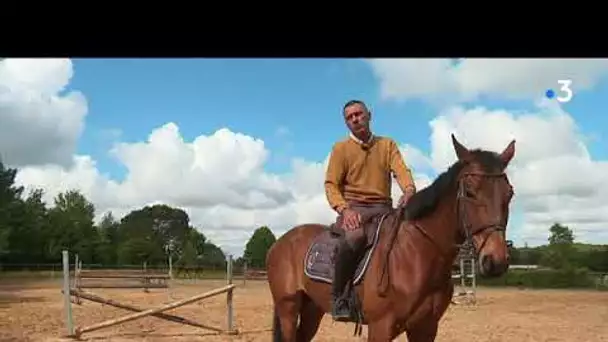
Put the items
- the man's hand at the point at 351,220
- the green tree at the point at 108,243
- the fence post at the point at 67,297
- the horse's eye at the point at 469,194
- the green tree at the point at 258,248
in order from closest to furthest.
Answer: the horse's eye at the point at 469,194 → the man's hand at the point at 351,220 → the fence post at the point at 67,297 → the green tree at the point at 258,248 → the green tree at the point at 108,243

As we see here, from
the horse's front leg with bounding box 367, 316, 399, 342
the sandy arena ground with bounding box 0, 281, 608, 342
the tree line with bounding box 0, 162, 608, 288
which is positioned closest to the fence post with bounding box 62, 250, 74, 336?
the sandy arena ground with bounding box 0, 281, 608, 342

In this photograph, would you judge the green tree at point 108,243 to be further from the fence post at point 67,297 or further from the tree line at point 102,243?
the fence post at point 67,297

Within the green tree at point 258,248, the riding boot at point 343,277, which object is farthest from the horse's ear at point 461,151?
the green tree at point 258,248

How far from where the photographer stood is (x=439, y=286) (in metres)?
4.62

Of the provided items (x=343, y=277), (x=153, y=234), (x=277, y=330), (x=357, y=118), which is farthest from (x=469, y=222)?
(x=153, y=234)

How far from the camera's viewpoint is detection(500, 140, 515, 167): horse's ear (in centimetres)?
441

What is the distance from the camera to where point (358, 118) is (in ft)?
16.3

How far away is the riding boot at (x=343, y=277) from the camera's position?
191 inches

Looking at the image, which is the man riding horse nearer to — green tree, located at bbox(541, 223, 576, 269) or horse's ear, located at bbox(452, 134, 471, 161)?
horse's ear, located at bbox(452, 134, 471, 161)

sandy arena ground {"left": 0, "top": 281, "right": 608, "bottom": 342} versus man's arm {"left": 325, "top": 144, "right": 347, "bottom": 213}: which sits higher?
man's arm {"left": 325, "top": 144, "right": 347, "bottom": 213}

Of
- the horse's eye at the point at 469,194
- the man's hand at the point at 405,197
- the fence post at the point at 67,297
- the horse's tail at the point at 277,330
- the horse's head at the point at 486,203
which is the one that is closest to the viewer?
the horse's head at the point at 486,203

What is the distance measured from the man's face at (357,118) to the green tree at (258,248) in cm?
3059
